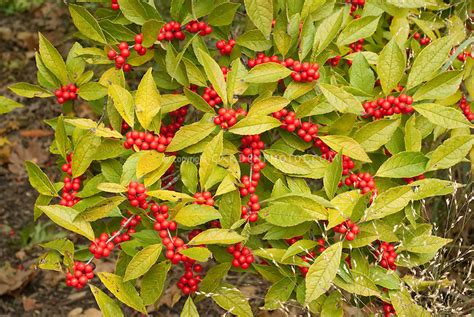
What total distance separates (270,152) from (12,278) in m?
2.29

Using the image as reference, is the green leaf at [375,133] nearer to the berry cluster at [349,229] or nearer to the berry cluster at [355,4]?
the berry cluster at [349,229]

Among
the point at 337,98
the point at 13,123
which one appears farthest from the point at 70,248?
the point at 13,123

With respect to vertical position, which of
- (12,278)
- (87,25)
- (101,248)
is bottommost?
(12,278)

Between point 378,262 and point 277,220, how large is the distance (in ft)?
1.46

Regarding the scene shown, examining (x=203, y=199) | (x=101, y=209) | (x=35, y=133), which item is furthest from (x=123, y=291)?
(x=35, y=133)

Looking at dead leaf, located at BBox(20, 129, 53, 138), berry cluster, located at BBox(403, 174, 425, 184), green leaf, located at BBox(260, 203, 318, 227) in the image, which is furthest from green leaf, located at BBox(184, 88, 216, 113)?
dead leaf, located at BBox(20, 129, 53, 138)

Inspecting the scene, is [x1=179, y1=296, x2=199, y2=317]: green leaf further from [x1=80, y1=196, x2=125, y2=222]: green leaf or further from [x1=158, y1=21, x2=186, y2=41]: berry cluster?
[x1=158, y1=21, x2=186, y2=41]: berry cluster

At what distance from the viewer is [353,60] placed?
1.93m

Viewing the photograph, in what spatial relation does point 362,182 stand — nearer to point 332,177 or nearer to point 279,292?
point 332,177

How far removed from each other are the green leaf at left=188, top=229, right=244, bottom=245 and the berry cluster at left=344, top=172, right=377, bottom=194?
0.43 metres

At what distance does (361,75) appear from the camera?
1919 millimetres

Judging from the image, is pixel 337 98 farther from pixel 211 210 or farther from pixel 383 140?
pixel 211 210

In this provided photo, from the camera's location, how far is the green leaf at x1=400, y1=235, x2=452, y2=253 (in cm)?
186

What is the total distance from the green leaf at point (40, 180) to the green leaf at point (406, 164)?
1.05 metres
